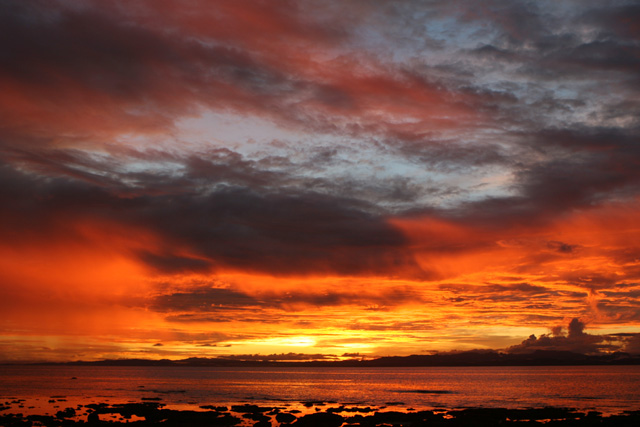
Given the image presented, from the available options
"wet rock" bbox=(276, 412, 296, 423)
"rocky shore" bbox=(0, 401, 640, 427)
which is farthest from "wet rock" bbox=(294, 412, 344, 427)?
"wet rock" bbox=(276, 412, 296, 423)

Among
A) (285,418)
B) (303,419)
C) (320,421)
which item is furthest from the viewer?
(285,418)

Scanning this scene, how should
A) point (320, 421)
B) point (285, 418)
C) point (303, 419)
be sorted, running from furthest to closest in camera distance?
point (285, 418)
point (303, 419)
point (320, 421)

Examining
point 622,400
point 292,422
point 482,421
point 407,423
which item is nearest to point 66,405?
point 292,422

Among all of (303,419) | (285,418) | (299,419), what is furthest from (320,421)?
(285,418)

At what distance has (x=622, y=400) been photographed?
98125 millimetres

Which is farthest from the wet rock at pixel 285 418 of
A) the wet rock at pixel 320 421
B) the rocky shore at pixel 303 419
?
the wet rock at pixel 320 421

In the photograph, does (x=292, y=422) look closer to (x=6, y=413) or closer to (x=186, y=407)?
(x=186, y=407)

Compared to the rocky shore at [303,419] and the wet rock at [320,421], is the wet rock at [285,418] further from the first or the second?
the wet rock at [320,421]

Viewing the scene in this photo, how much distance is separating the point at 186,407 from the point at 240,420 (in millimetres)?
24036

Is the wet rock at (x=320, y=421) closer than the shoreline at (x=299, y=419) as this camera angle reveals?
No

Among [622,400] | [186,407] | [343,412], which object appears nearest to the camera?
[343,412]

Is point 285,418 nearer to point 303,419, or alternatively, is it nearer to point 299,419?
point 299,419

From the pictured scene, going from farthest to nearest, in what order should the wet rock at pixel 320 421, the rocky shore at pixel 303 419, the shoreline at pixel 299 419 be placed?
1. the wet rock at pixel 320 421
2. the shoreline at pixel 299 419
3. the rocky shore at pixel 303 419

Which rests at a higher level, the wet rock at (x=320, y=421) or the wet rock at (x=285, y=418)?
the wet rock at (x=320, y=421)
